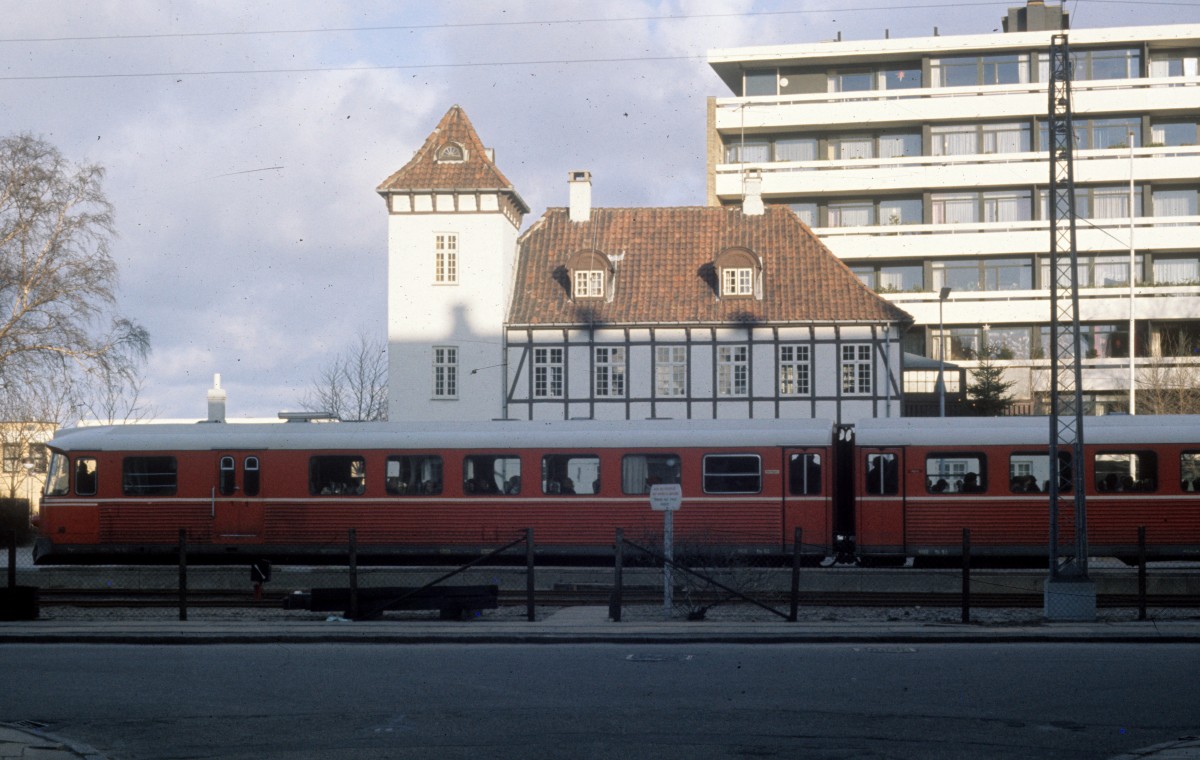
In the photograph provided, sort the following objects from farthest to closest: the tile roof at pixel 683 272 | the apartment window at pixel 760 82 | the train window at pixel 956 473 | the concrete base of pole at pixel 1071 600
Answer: the apartment window at pixel 760 82 → the tile roof at pixel 683 272 → the train window at pixel 956 473 → the concrete base of pole at pixel 1071 600

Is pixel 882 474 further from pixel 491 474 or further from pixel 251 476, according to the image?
pixel 251 476

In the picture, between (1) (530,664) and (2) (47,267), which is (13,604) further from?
(2) (47,267)

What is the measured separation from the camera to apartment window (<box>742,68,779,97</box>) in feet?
227

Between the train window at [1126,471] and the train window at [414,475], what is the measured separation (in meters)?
13.0

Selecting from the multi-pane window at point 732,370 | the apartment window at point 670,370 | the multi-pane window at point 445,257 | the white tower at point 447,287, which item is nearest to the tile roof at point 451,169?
the white tower at point 447,287

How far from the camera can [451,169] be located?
47875 mm

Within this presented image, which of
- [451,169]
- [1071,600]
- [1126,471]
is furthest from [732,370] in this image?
[1071,600]

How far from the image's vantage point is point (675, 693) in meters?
12.4

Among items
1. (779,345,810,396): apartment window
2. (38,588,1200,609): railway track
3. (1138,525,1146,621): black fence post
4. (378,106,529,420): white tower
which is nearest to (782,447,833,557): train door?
(38,588,1200,609): railway track

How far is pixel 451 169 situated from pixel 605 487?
22403 mm

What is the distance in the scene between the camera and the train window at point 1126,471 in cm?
2681

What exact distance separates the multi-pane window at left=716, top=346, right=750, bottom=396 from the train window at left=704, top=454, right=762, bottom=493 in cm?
1906

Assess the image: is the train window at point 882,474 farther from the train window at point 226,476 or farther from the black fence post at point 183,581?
the black fence post at point 183,581

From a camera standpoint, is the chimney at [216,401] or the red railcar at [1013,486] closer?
the red railcar at [1013,486]
